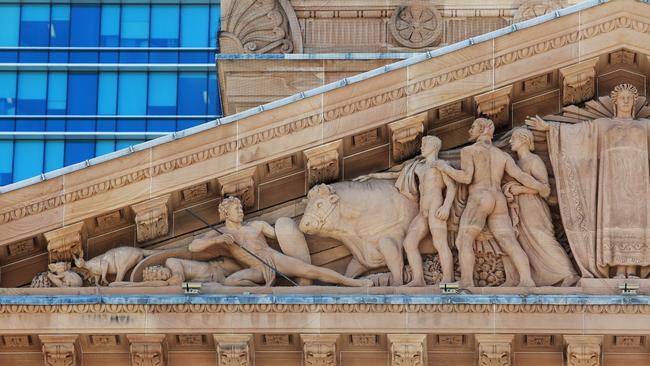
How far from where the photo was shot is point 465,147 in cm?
3422

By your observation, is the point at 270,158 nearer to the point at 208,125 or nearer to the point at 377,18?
the point at 208,125

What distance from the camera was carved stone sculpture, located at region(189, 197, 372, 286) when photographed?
1325 inches

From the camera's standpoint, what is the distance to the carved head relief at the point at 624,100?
112 feet

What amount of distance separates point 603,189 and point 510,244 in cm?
131

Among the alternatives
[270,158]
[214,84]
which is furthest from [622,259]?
[214,84]

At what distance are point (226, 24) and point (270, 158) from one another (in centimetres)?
736

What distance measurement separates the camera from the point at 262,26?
135 ft

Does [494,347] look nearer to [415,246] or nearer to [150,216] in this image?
[415,246]

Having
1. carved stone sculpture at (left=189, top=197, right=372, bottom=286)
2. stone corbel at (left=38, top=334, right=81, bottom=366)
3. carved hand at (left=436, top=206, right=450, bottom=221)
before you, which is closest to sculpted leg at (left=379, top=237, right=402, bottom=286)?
carved stone sculpture at (left=189, top=197, right=372, bottom=286)

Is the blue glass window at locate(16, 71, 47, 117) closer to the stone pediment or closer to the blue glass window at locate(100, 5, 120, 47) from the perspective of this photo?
the blue glass window at locate(100, 5, 120, 47)

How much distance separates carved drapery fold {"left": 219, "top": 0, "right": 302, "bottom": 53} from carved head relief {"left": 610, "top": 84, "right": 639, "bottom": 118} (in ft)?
25.6

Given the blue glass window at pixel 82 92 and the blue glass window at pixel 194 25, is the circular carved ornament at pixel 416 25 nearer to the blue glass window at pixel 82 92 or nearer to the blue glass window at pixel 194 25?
the blue glass window at pixel 194 25

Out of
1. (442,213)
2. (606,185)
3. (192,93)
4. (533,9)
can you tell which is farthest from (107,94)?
(606,185)

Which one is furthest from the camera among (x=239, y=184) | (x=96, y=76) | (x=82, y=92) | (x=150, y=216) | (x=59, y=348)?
(x=96, y=76)
